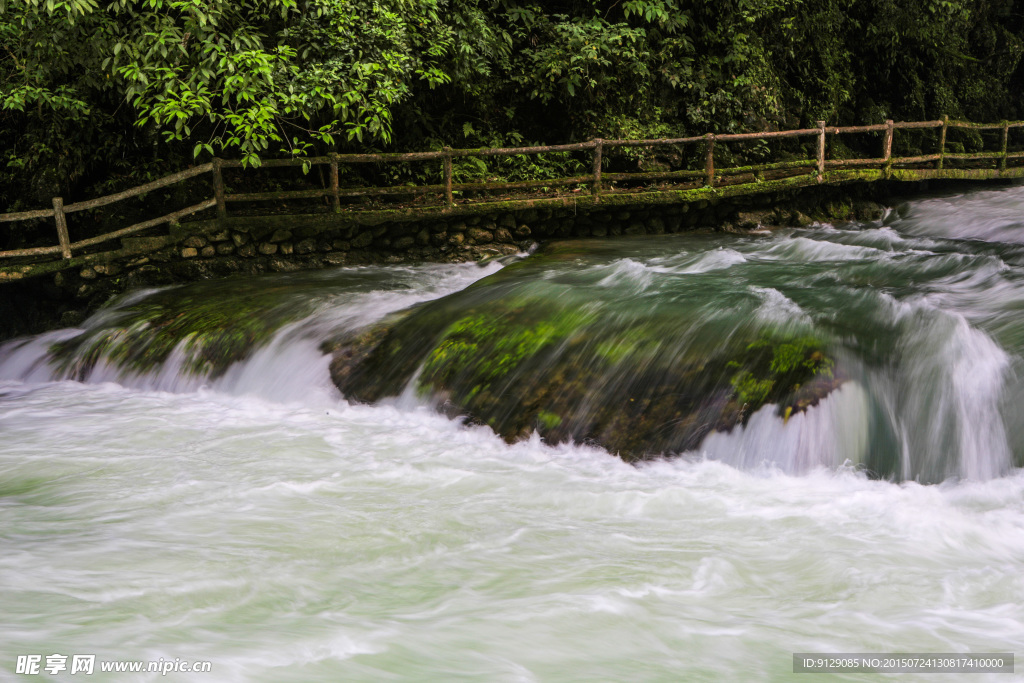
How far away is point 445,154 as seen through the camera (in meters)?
10.7

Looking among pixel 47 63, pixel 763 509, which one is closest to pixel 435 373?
pixel 763 509

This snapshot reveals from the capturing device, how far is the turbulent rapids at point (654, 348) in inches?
205

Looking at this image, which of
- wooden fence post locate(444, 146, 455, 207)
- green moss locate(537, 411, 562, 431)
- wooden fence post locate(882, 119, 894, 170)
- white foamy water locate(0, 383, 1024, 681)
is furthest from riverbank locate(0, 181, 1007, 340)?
green moss locate(537, 411, 562, 431)

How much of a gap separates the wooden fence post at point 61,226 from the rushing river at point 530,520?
8.07 feet

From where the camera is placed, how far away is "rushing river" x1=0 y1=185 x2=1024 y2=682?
11.0ft

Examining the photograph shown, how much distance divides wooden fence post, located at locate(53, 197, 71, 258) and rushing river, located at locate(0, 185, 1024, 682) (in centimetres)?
246

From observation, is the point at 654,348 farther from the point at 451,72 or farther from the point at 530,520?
the point at 451,72

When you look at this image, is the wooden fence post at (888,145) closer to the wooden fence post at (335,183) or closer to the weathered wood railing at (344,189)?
the weathered wood railing at (344,189)

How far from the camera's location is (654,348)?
629cm

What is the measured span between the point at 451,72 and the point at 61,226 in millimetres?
5571

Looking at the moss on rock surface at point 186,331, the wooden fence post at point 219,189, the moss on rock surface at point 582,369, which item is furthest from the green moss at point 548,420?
the wooden fence post at point 219,189

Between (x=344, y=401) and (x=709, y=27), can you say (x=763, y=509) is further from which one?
(x=709, y=27)

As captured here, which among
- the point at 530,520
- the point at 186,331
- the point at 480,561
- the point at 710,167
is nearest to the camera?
the point at 480,561

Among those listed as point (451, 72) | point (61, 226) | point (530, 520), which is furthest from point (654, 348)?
point (61, 226)
